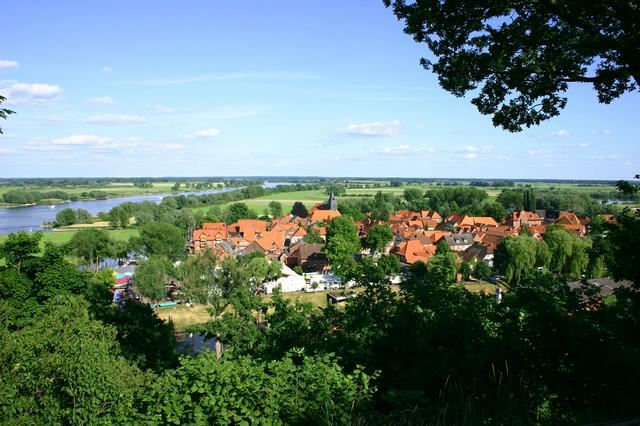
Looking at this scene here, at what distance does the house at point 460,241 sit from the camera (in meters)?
57.3

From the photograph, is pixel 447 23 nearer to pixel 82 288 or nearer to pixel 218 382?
pixel 218 382

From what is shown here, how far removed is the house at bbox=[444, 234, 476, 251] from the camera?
5731 cm

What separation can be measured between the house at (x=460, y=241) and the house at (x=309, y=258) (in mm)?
19104

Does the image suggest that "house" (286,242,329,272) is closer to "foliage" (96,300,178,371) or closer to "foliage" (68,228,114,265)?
"foliage" (68,228,114,265)

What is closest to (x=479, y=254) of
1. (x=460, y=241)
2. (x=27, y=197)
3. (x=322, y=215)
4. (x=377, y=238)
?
(x=460, y=241)

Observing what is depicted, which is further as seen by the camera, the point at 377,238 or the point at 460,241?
the point at 460,241

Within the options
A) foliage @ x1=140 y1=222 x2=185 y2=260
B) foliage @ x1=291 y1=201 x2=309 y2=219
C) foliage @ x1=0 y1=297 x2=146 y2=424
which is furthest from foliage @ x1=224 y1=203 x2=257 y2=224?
foliage @ x1=0 y1=297 x2=146 y2=424

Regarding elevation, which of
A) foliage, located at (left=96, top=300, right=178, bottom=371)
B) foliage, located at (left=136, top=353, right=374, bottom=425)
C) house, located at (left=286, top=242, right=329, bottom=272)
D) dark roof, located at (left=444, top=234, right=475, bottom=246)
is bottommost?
house, located at (left=286, top=242, right=329, bottom=272)

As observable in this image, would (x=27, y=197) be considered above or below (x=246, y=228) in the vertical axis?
above

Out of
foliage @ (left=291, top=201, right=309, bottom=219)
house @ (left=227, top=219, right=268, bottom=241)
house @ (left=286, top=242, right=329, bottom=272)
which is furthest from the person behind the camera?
foliage @ (left=291, top=201, right=309, bottom=219)

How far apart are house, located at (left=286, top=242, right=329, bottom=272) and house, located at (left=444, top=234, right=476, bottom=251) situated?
19104mm

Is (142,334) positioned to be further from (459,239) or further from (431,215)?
(431,215)

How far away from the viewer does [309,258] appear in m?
49.0

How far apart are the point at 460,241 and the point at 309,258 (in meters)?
23.0
